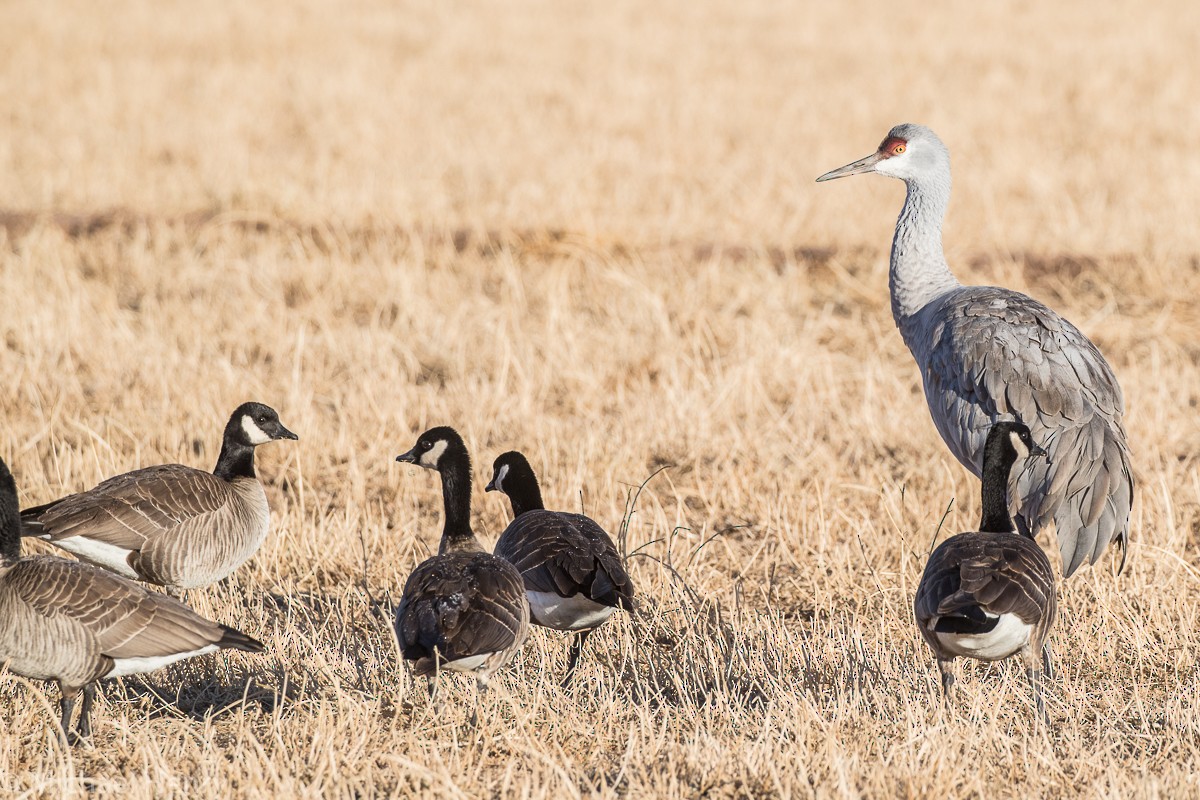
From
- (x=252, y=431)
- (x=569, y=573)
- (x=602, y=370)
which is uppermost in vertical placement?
(x=602, y=370)

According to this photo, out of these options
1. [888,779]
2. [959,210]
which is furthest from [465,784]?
[959,210]

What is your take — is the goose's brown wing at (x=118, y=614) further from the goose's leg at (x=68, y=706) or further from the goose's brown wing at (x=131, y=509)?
the goose's brown wing at (x=131, y=509)

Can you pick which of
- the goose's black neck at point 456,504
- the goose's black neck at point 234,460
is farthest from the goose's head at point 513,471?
the goose's black neck at point 234,460

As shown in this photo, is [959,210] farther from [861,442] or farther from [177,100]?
[177,100]

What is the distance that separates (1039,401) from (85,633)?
14.2ft

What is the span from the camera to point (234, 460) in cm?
670

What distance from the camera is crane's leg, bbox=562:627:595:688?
17.7 ft

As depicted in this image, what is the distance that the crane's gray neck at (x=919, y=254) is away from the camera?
7.63m

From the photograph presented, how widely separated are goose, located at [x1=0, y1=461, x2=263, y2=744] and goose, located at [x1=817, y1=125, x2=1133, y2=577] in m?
3.61

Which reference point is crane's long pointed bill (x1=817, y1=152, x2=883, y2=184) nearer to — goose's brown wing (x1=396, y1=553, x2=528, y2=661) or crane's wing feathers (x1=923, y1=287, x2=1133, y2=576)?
crane's wing feathers (x1=923, y1=287, x2=1133, y2=576)

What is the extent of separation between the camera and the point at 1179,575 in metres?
6.46

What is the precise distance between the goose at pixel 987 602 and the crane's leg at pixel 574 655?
139 centimetres

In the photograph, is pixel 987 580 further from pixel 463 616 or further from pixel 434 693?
pixel 434 693

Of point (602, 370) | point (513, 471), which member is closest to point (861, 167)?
point (602, 370)
